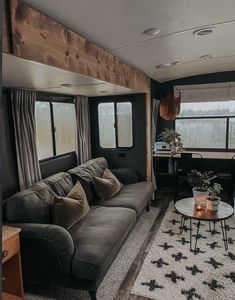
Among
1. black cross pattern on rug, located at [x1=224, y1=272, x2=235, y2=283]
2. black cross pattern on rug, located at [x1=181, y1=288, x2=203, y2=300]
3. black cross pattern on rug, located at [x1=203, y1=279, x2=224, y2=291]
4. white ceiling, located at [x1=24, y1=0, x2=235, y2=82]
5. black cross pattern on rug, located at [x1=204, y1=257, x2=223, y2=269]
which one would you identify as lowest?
black cross pattern on rug, located at [x1=181, y1=288, x2=203, y2=300]

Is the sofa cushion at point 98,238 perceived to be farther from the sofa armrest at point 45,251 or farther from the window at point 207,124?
the window at point 207,124

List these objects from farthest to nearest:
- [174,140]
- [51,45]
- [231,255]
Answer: [174,140] < [231,255] < [51,45]

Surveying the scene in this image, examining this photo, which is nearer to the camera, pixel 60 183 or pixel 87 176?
pixel 60 183

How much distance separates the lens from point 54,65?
1656mm

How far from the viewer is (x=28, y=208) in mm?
2439

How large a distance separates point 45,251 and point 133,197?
161 cm

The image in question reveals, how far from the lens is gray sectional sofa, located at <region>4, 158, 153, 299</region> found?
2.10 metres

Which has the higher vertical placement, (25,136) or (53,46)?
(53,46)

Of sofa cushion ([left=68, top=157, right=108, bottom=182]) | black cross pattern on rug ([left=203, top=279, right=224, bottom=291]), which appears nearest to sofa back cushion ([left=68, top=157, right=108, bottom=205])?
sofa cushion ([left=68, top=157, right=108, bottom=182])

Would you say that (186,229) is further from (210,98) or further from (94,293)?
(210,98)

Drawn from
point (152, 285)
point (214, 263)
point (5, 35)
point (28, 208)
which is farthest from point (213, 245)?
point (5, 35)

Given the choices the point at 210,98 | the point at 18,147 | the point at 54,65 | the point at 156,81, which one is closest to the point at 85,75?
the point at 54,65

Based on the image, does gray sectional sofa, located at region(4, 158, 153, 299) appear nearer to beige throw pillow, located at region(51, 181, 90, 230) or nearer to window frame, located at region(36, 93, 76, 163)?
beige throw pillow, located at region(51, 181, 90, 230)

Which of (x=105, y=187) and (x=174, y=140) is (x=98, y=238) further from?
(x=174, y=140)
